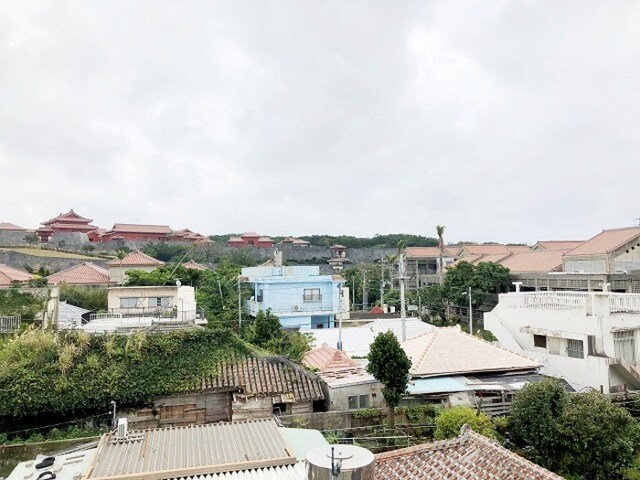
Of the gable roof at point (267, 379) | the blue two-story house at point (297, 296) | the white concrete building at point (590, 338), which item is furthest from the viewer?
the blue two-story house at point (297, 296)

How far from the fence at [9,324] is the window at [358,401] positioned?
10.8 meters

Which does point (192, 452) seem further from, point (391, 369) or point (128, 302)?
point (128, 302)

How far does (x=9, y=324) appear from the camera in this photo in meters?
15.0

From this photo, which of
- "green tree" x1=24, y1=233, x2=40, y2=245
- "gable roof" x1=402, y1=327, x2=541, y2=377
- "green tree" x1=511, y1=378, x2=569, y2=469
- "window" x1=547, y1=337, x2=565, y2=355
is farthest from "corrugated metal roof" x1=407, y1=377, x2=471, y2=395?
"green tree" x1=24, y1=233, x2=40, y2=245

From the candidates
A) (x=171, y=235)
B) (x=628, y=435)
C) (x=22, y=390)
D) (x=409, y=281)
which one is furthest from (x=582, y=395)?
(x=171, y=235)

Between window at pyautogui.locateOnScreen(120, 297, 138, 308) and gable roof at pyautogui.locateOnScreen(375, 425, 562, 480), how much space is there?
20.9 m

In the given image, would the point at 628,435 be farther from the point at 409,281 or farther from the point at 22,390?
the point at 409,281

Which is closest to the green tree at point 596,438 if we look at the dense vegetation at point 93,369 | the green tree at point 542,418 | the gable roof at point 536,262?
the green tree at point 542,418

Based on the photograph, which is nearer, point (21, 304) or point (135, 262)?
point (21, 304)

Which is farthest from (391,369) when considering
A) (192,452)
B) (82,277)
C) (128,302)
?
(82,277)

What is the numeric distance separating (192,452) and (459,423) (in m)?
6.62

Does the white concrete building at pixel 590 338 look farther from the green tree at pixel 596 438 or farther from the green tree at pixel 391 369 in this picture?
the green tree at pixel 391 369

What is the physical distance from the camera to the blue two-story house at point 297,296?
96.9 feet

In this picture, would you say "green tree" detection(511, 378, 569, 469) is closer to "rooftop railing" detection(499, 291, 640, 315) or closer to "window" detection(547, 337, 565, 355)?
"rooftop railing" detection(499, 291, 640, 315)
